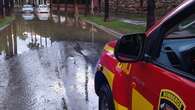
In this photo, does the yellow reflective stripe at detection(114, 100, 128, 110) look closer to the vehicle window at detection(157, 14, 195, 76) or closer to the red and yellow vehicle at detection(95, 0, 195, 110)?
the red and yellow vehicle at detection(95, 0, 195, 110)

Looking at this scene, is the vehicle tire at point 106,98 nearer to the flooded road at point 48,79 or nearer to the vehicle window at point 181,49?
the vehicle window at point 181,49

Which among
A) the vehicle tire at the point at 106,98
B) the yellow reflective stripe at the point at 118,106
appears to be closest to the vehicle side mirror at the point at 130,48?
the yellow reflective stripe at the point at 118,106

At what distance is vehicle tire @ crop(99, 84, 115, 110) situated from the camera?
18.5 feet

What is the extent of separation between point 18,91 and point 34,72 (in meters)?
3.10

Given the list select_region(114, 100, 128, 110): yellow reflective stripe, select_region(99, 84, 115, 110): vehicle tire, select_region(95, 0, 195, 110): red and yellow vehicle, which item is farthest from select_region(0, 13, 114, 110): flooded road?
select_region(95, 0, 195, 110): red and yellow vehicle

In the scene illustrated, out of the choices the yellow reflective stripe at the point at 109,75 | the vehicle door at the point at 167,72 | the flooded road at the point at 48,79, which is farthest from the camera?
the flooded road at the point at 48,79

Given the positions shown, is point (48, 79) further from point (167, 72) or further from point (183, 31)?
point (167, 72)

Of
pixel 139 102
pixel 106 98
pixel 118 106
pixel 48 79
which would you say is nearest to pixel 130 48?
pixel 139 102

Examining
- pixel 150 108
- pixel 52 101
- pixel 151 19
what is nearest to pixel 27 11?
pixel 151 19

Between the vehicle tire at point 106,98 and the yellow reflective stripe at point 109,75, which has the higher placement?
the yellow reflective stripe at point 109,75

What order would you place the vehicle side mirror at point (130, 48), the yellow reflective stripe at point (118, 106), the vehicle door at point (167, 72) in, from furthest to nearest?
the yellow reflective stripe at point (118, 106) < the vehicle side mirror at point (130, 48) < the vehicle door at point (167, 72)

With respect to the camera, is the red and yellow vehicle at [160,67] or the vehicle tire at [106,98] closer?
the red and yellow vehicle at [160,67]

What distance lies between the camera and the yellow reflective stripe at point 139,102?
13.5 feet

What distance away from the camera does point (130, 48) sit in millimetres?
4484
